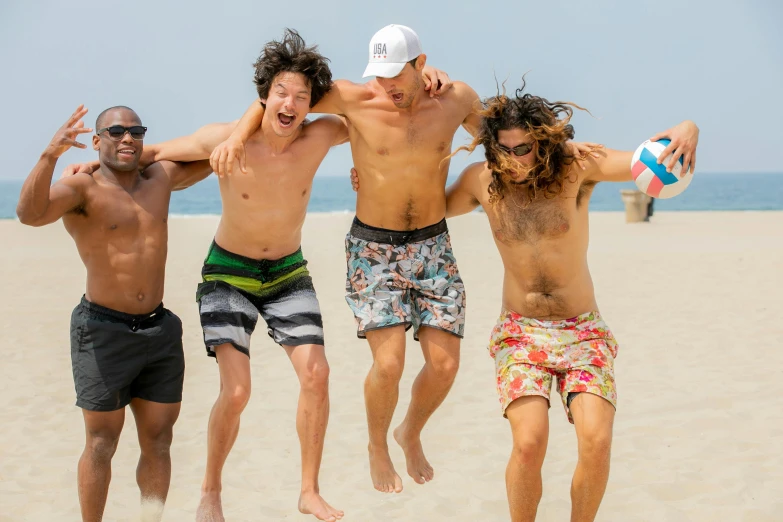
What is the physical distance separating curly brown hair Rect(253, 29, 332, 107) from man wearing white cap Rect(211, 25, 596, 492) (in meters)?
0.10

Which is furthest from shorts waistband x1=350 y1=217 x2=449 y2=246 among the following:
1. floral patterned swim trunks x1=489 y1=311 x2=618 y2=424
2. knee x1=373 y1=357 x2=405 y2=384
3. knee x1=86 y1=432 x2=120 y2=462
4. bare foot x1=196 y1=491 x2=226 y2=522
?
knee x1=86 y1=432 x2=120 y2=462

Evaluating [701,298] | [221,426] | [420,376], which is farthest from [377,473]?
[701,298]

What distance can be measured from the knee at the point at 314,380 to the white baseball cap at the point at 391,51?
6.25 ft

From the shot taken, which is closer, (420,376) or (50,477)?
(420,376)

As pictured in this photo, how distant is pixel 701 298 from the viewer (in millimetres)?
13859

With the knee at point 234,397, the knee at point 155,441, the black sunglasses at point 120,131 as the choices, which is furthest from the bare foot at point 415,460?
the black sunglasses at point 120,131

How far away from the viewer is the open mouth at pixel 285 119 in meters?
5.52

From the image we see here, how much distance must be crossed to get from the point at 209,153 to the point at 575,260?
248 centimetres

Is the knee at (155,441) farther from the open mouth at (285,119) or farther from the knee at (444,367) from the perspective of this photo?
the open mouth at (285,119)

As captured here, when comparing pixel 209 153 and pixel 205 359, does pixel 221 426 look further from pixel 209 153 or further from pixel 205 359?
pixel 205 359

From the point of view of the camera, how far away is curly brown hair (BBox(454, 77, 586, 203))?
5082 millimetres

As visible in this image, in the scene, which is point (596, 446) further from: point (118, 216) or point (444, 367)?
point (118, 216)

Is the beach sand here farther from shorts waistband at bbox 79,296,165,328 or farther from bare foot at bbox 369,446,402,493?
shorts waistband at bbox 79,296,165,328

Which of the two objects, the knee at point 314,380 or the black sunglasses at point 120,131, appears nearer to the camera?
the black sunglasses at point 120,131
